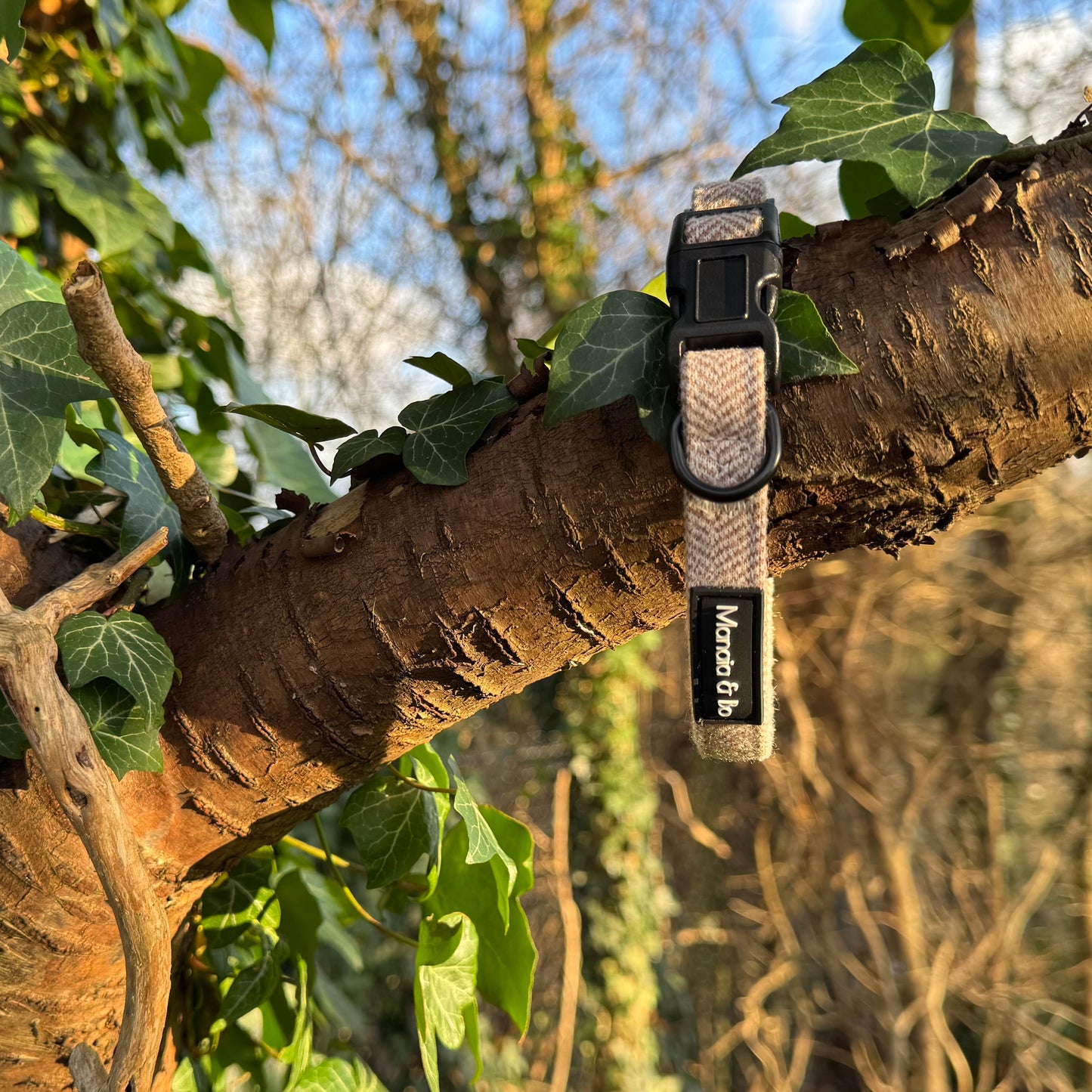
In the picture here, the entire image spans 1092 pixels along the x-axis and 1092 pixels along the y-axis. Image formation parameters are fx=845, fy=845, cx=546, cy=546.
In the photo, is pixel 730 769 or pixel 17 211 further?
pixel 730 769

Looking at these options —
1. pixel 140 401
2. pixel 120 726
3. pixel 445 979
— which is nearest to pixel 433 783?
pixel 445 979

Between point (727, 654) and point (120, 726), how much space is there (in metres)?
0.33

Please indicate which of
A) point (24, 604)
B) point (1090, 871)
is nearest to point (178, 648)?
point (24, 604)

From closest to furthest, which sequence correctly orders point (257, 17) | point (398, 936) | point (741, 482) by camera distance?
point (741, 482)
point (398, 936)
point (257, 17)

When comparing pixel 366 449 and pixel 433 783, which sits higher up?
pixel 366 449

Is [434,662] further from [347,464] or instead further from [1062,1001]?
[1062,1001]

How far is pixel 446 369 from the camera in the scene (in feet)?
1.70

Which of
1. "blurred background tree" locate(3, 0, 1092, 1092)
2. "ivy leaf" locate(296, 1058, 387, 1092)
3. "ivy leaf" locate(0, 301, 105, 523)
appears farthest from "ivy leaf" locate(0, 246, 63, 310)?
"blurred background tree" locate(3, 0, 1092, 1092)

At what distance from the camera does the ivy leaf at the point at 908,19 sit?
26.2 inches

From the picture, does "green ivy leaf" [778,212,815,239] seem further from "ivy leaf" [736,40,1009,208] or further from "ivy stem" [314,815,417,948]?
"ivy stem" [314,815,417,948]

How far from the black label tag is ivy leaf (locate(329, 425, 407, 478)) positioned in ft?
0.65

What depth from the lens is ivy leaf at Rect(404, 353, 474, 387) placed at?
0.51 m

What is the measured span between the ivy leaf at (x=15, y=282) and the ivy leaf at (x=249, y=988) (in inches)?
19.5

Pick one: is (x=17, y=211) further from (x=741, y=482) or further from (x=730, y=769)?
(x=730, y=769)
